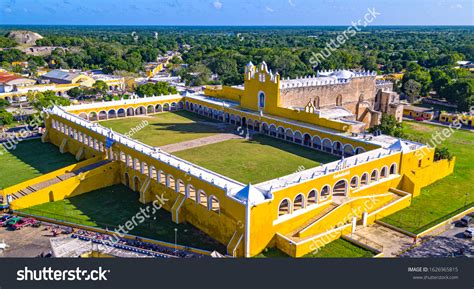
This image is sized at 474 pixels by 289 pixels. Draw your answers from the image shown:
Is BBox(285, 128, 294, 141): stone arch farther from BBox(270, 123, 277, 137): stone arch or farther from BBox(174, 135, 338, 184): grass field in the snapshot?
BBox(270, 123, 277, 137): stone arch

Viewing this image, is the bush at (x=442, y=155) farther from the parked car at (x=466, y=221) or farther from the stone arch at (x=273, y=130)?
the stone arch at (x=273, y=130)

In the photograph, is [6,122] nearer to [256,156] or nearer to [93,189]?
[93,189]

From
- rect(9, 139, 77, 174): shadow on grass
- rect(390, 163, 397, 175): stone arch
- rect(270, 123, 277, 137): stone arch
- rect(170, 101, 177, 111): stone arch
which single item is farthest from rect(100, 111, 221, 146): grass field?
rect(390, 163, 397, 175): stone arch

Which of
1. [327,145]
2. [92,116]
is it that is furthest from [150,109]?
[327,145]

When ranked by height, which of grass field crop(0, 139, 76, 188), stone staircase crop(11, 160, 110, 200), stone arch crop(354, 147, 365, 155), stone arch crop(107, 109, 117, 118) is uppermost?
stone arch crop(354, 147, 365, 155)

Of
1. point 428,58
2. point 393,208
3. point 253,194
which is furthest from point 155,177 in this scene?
point 428,58

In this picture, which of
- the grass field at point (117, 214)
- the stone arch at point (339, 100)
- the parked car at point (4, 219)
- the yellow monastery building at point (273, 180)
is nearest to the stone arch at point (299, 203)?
the yellow monastery building at point (273, 180)
